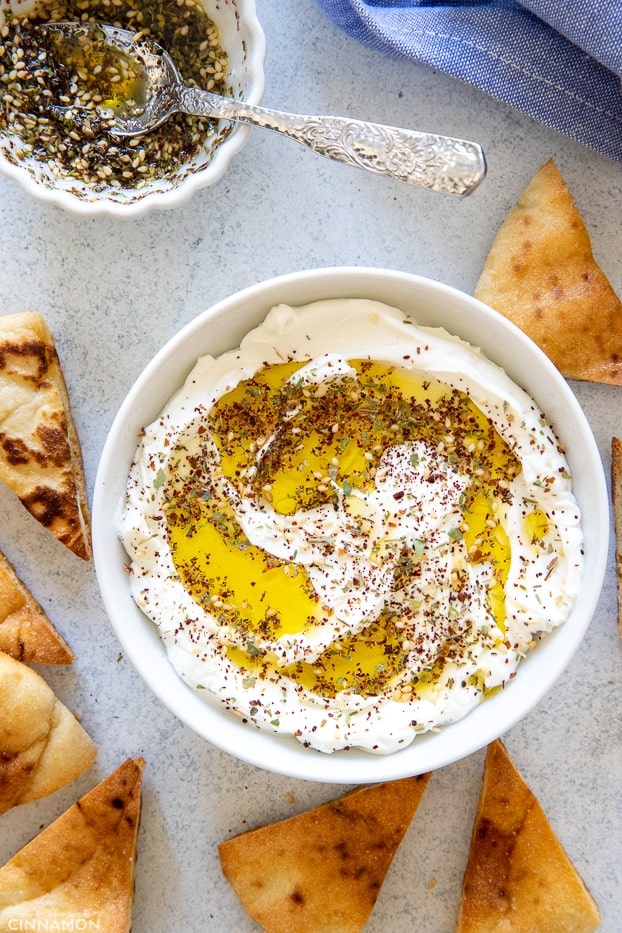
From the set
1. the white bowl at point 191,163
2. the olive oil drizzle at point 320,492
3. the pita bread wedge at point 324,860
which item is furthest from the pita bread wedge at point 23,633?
the white bowl at point 191,163

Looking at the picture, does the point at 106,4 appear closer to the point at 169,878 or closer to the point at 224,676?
the point at 224,676

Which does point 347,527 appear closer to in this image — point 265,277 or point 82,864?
point 265,277

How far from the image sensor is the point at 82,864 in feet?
9.11

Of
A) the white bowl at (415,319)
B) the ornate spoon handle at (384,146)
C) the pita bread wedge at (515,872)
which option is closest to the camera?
the ornate spoon handle at (384,146)

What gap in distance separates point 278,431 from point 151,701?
102cm

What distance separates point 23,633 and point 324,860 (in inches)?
48.0

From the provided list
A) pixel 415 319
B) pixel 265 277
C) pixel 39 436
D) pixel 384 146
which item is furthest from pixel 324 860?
pixel 384 146

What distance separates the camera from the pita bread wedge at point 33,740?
2664mm

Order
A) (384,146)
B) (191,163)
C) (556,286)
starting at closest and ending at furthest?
(384,146), (191,163), (556,286)

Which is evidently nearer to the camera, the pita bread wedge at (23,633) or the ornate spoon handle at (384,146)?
the ornate spoon handle at (384,146)

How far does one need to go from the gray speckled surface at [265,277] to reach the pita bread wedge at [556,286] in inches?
3.4

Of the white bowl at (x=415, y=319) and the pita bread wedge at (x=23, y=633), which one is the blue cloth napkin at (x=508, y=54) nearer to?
the white bowl at (x=415, y=319)

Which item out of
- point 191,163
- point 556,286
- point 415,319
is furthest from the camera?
point 556,286

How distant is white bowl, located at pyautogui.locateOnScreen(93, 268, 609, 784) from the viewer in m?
2.37
